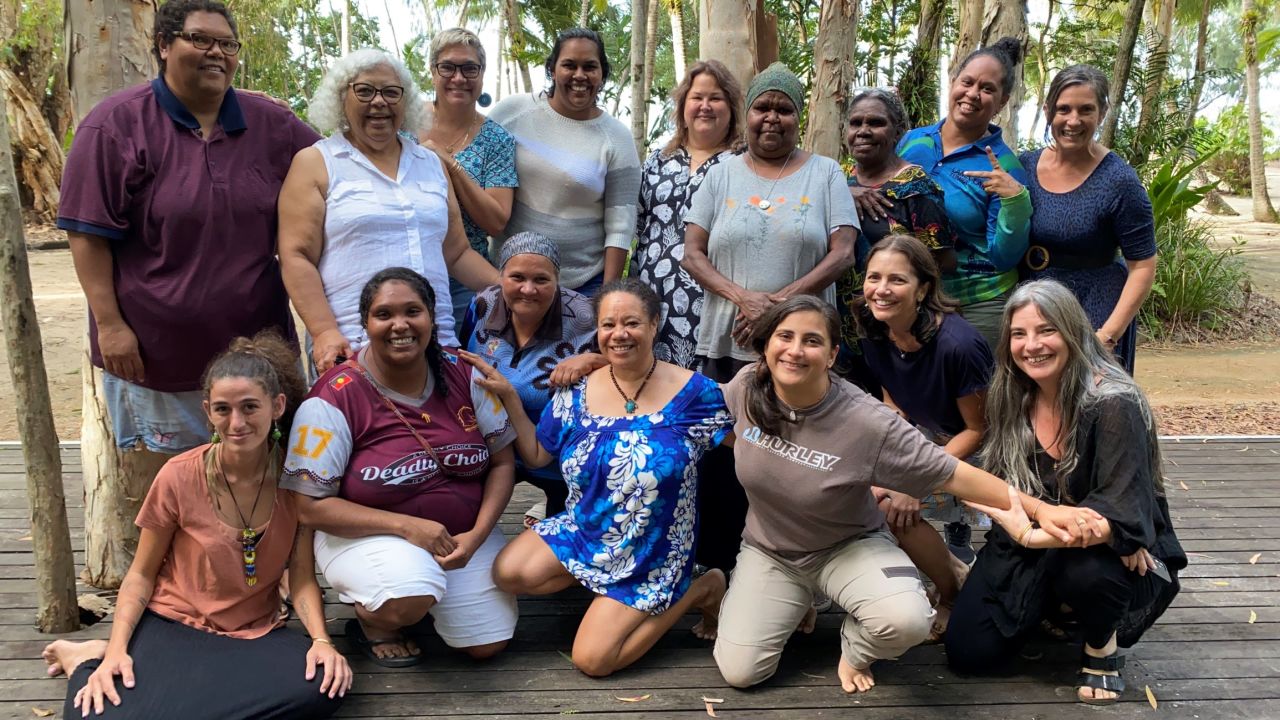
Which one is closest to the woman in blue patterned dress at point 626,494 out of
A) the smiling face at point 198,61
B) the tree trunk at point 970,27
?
the smiling face at point 198,61

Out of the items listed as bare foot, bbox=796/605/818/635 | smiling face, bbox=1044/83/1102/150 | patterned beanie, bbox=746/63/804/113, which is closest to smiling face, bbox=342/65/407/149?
patterned beanie, bbox=746/63/804/113

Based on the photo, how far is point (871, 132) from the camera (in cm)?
377

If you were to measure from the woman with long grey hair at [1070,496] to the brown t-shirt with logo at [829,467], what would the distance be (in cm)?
31

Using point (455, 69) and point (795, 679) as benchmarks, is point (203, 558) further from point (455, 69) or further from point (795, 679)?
point (455, 69)

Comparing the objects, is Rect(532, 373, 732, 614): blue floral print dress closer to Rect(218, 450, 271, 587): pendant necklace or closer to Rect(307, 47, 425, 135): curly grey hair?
Rect(218, 450, 271, 587): pendant necklace

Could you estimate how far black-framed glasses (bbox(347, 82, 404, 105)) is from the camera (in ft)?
10.8

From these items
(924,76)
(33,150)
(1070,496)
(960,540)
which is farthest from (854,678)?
(33,150)

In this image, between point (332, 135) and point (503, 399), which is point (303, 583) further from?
point (332, 135)

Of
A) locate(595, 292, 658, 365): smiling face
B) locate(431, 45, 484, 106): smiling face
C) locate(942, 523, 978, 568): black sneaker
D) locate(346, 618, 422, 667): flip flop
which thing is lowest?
locate(346, 618, 422, 667): flip flop

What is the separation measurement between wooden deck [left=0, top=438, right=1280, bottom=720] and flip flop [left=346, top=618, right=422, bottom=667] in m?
0.03

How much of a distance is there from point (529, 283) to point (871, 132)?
1.45 metres

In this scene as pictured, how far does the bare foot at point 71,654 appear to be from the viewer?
9.46 feet

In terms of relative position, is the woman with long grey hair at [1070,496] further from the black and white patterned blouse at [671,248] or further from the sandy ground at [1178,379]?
the sandy ground at [1178,379]

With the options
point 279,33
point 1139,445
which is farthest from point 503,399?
point 279,33
